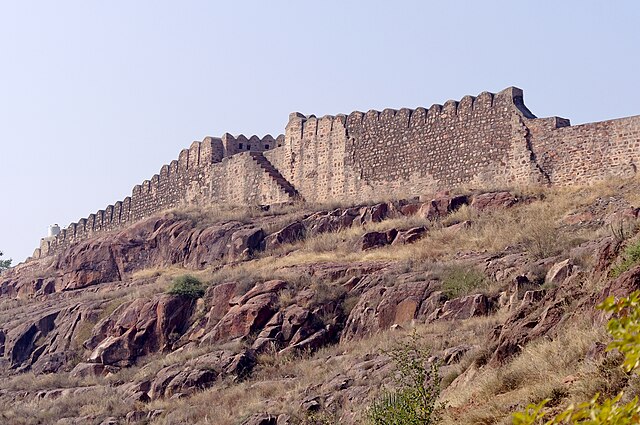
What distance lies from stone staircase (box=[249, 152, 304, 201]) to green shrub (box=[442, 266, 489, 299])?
12046mm

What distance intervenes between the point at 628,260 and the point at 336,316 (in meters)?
8.77

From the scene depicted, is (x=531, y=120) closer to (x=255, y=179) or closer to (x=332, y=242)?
(x=332, y=242)

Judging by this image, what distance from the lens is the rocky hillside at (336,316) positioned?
13570mm

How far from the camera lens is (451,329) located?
60.8 feet

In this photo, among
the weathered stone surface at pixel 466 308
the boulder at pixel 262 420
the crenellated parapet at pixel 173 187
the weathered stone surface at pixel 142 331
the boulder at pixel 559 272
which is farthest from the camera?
the crenellated parapet at pixel 173 187

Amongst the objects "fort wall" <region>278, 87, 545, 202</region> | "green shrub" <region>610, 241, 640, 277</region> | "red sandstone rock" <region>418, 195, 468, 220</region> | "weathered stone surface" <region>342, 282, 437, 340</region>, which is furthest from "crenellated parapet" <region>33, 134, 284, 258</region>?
"green shrub" <region>610, 241, 640, 277</region>

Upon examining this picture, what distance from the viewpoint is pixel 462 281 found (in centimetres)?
2052

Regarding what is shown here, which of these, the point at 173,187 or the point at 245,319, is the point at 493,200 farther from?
the point at 173,187

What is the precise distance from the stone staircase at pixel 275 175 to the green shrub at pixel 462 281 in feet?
39.5

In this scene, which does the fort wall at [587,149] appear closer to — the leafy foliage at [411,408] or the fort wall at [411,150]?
the fort wall at [411,150]

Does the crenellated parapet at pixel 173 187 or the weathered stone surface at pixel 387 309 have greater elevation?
the crenellated parapet at pixel 173 187

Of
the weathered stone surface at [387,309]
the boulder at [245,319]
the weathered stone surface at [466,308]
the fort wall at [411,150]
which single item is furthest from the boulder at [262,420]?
the fort wall at [411,150]

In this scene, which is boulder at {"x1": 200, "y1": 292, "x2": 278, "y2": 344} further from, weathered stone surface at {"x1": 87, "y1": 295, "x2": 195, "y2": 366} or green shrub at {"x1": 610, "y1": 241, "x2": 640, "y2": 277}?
green shrub at {"x1": 610, "y1": 241, "x2": 640, "y2": 277}

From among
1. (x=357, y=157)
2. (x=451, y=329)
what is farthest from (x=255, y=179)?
(x=451, y=329)
